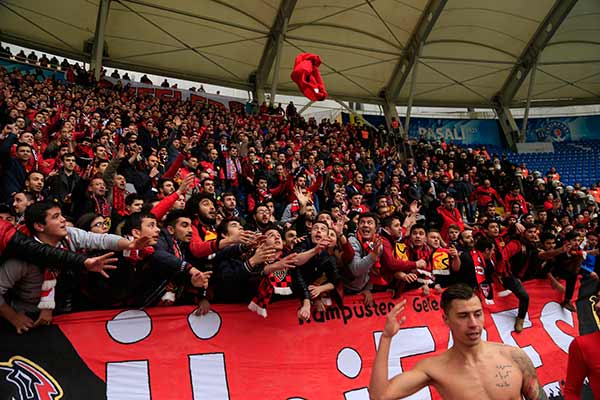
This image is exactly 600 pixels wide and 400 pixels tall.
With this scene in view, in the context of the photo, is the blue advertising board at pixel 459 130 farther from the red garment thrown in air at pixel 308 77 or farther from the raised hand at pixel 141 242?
the raised hand at pixel 141 242

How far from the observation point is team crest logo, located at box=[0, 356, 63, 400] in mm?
2344

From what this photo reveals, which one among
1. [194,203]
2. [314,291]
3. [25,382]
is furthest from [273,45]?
[25,382]

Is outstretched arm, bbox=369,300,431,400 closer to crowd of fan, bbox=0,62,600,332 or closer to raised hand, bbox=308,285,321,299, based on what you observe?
crowd of fan, bbox=0,62,600,332

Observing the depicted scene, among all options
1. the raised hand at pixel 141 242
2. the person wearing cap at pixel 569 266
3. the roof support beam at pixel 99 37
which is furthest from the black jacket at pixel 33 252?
the roof support beam at pixel 99 37

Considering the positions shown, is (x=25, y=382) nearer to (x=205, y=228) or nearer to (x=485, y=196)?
(x=205, y=228)

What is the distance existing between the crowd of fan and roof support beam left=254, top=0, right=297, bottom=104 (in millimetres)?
5470

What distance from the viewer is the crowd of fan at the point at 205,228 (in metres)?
2.84

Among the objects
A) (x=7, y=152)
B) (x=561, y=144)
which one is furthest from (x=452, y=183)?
(x=561, y=144)

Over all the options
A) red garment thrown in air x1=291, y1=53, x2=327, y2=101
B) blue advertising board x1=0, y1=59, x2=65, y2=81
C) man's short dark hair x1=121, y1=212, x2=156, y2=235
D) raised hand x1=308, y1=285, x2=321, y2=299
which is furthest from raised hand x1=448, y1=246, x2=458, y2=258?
blue advertising board x1=0, y1=59, x2=65, y2=81

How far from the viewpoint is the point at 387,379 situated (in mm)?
1974

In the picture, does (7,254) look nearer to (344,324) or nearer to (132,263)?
(132,263)

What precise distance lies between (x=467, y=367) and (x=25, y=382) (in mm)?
2388

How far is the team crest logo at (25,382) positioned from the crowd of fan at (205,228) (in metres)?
0.21

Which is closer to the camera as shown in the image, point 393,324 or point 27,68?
point 393,324
